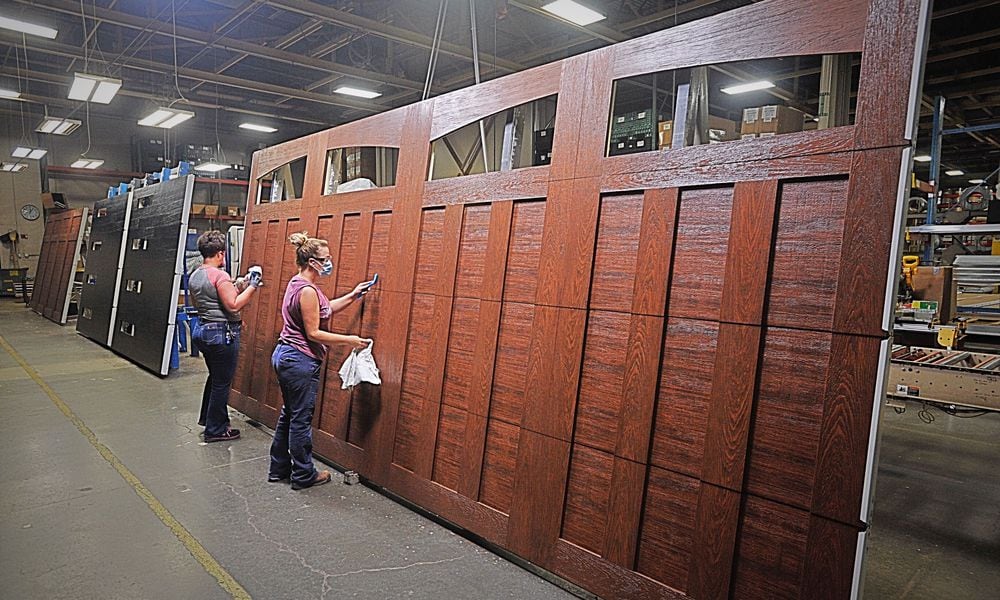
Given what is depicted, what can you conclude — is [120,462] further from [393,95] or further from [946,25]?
[946,25]

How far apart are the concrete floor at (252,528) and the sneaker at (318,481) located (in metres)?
0.11

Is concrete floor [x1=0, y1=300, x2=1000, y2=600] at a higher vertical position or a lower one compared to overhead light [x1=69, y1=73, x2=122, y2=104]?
lower

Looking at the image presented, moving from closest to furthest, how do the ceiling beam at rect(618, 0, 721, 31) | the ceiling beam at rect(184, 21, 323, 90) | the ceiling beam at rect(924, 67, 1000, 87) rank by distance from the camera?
the ceiling beam at rect(618, 0, 721, 31) → the ceiling beam at rect(924, 67, 1000, 87) → the ceiling beam at rect(184, 21, 323, 90)

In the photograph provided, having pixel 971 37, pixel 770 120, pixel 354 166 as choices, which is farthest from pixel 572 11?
pixel 971 37

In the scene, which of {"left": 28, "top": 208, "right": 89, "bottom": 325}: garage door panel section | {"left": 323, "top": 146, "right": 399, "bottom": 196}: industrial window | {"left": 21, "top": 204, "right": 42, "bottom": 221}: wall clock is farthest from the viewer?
{"left": 21, "top": 204, "right": 42, "bottom": 221}: wall clock

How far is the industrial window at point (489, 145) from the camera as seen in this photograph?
4.09 meters

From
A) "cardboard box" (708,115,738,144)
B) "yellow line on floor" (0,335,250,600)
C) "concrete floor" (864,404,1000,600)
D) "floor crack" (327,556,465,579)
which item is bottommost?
"yellow line on floor" (0,335,250,600)

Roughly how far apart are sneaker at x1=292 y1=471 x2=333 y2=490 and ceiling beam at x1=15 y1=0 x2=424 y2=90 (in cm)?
774

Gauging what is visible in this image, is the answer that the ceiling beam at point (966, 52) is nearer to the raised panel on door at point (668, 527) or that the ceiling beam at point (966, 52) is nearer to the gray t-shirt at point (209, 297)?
the raised panel on door at point (668, 527)

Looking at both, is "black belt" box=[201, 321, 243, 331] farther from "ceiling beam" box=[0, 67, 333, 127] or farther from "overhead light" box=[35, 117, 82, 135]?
"overhead light" box=[35, 117, 82, 135]

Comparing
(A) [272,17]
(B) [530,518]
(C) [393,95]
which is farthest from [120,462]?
(C) [393,95]

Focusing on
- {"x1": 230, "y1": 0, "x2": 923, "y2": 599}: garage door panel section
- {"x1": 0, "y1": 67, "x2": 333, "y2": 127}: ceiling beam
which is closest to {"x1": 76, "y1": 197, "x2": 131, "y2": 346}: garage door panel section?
{"x1": 0, "y1": 67, "x2": 333, "y2": 127}: ceiling beam

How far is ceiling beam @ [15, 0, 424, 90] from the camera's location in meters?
8.06

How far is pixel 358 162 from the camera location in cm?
515
